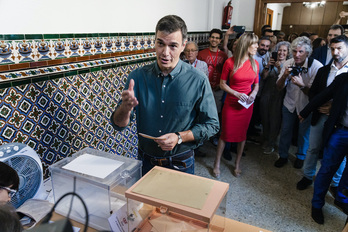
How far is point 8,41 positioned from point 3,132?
51cm

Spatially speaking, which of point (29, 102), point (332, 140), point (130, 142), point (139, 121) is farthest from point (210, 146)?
point (29, 102)

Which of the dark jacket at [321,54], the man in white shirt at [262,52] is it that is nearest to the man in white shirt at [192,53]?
the man in white shirt at [262,52]

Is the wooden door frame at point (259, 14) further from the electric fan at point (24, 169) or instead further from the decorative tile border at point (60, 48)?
the electric fan at point (24, 169)

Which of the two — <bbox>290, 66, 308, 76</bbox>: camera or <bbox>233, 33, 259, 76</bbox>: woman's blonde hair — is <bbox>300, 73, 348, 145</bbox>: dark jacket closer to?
<bbox>290, 66, 308, 76</bbox>: camera

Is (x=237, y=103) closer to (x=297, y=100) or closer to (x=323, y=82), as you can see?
(x=297, y=100)

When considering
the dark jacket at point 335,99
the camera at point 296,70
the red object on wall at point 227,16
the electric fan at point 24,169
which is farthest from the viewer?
the red object on wall at point 227,16

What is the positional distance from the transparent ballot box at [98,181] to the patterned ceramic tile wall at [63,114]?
584 millimetres

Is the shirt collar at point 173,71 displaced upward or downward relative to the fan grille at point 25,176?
upward

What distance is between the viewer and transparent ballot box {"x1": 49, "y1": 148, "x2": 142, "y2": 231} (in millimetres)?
1004

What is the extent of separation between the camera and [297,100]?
2904 millimetres

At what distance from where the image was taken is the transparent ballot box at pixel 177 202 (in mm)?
842

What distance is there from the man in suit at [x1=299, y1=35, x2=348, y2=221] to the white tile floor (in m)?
0.13

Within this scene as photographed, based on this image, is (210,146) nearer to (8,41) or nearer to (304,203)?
(304,203)

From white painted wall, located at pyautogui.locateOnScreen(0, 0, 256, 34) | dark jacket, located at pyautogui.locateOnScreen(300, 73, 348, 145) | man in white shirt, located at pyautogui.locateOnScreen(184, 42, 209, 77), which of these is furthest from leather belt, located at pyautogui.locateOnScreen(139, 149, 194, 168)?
man in white shirt, located at pyautogui.locateOnScreen(184, 42, 209, 77)
